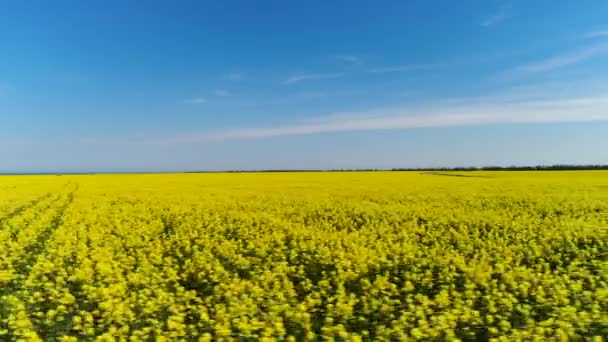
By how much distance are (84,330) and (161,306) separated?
3.91 ft

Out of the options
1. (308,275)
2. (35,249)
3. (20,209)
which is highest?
(20,209)

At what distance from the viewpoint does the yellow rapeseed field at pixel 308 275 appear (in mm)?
6914

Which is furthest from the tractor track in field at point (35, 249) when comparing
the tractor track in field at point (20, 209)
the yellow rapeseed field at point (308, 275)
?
the tractor track in field at point (20, 209)

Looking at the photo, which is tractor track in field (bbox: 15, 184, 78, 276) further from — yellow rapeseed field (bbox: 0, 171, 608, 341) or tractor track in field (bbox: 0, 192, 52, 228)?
tractor track in field (bbox: 0, 192, 52, 228)

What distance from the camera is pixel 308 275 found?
1075 centimetres

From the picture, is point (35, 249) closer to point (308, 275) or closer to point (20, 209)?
point (308, 275)

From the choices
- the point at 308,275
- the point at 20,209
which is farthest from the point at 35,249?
the point at 20,209

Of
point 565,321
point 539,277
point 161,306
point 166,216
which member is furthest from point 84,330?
point 166,216

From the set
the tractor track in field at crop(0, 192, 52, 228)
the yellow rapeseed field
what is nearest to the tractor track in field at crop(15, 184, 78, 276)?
the yellow rapeseed field

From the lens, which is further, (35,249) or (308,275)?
(35,249)

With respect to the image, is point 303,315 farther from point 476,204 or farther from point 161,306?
point 476,204

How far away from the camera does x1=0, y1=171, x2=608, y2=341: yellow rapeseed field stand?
6914 mm

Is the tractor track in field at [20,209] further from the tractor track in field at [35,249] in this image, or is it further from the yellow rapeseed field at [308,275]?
the tractor track in field at [35,249]

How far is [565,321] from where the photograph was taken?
21.8ft
